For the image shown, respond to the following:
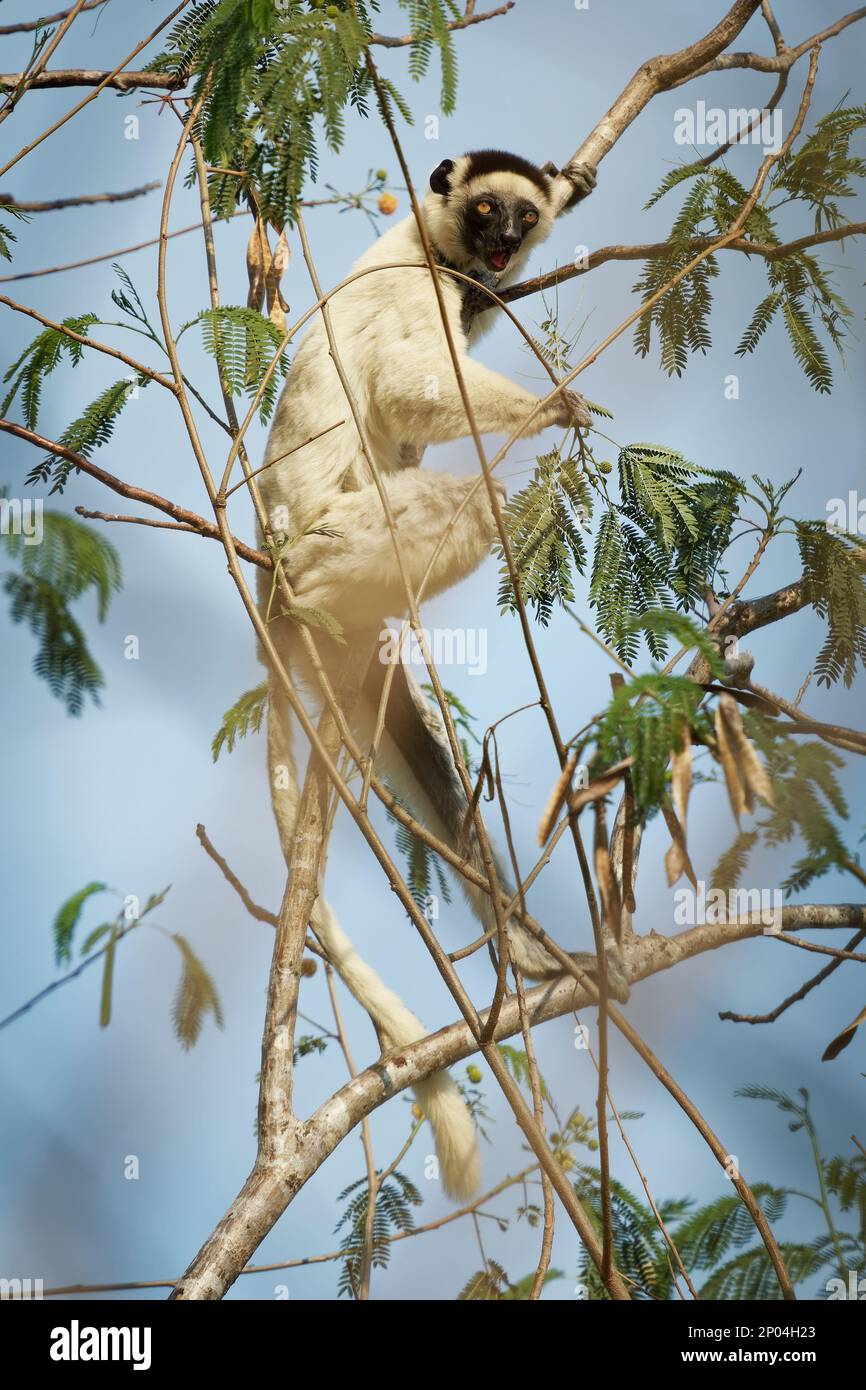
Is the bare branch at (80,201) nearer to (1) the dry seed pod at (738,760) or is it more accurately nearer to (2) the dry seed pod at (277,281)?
(2) the dry seed pod at (277,281)

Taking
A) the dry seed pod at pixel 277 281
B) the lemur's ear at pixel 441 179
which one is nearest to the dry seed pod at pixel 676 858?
the dry seed pod at pixel 277 281

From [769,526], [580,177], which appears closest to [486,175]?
[580,177]

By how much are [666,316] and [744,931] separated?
206 centimetres

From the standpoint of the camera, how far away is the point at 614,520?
134 inches

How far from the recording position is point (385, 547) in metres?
3.86

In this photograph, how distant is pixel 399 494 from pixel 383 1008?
69.6 inches

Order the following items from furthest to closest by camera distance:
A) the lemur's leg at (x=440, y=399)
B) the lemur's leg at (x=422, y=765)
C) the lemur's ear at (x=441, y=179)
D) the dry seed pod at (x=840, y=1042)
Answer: the lemur's ear at (x=441, y=179) → the lemur's leg at (x=422, y=765) → the lemur's leg at (x=440, y=399) → the dry seed pod at (x=840, y=1042)

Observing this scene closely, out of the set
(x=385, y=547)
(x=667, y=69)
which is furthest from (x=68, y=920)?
(x=667, y=69)

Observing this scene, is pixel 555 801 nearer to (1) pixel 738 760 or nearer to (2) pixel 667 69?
(1) pixel 738 760

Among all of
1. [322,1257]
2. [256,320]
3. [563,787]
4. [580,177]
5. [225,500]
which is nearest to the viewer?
[563,787]

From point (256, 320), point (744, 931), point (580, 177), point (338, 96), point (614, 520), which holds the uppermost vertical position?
point (580, 177)

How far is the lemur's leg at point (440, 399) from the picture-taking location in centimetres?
394

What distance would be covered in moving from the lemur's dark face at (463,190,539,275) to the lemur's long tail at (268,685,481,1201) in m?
2.29

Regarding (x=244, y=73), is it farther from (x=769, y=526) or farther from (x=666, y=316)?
(x=769, y=526)
